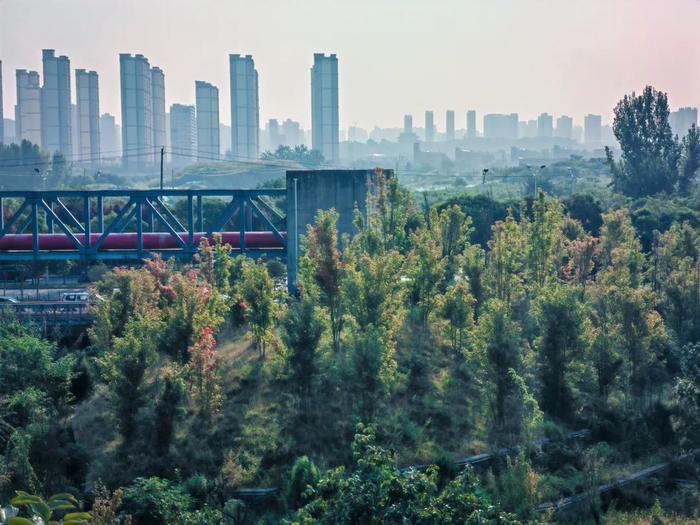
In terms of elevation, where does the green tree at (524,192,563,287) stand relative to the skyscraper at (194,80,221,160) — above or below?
below

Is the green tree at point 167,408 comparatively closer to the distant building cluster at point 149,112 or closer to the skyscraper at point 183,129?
the distant building cluster at point 149,112

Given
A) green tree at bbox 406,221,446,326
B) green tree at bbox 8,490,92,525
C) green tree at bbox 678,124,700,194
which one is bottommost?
green tree at bbox 8,490,92,525

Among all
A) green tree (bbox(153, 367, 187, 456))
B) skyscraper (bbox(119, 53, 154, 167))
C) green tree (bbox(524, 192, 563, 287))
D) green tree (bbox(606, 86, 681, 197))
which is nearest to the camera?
green tree (bbox(153, 367, 187, 456))

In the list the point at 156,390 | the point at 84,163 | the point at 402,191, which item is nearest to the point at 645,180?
the point at 402,191

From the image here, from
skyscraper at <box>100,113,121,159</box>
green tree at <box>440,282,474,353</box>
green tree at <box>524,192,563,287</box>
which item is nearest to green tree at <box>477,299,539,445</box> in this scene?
green tree at <box>440,282,474,353</box>

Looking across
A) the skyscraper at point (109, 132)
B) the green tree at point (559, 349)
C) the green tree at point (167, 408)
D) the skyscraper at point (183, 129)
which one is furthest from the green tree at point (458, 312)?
the skyscraper at point (109, 132)

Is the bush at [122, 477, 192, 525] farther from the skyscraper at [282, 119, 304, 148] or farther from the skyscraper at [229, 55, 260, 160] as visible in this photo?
the skyscraper at [282, 119, 304, 148]

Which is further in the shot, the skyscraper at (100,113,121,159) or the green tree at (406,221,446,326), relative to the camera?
the skyscraper at (100,113,121,159)
